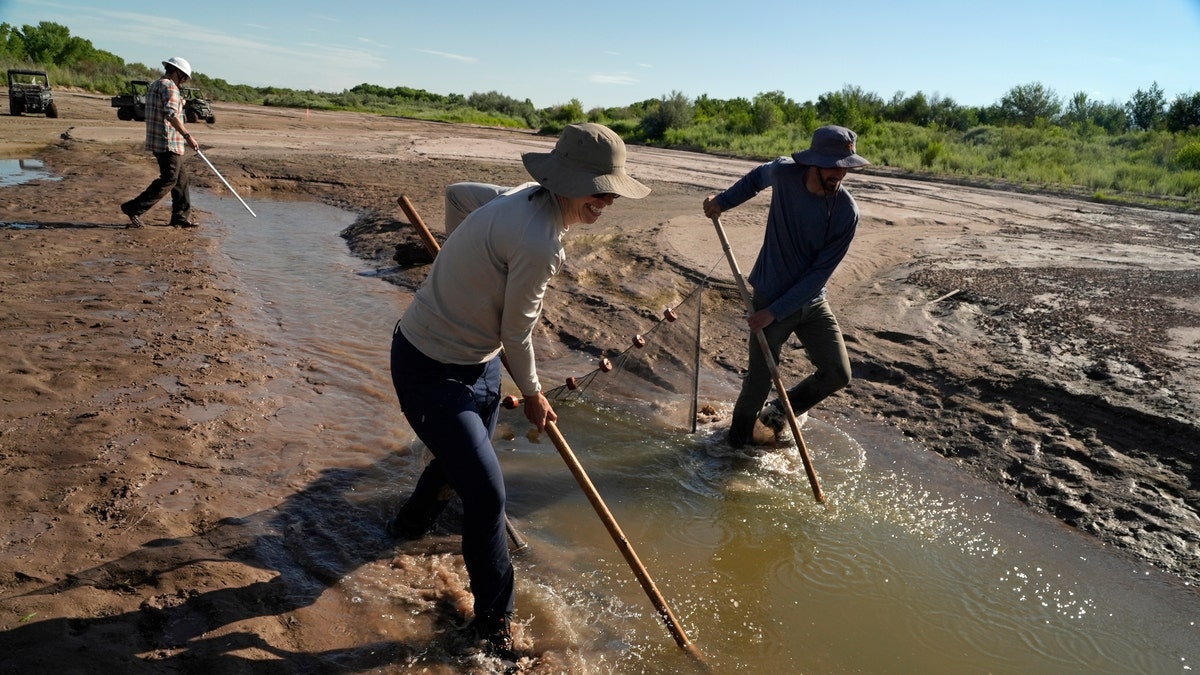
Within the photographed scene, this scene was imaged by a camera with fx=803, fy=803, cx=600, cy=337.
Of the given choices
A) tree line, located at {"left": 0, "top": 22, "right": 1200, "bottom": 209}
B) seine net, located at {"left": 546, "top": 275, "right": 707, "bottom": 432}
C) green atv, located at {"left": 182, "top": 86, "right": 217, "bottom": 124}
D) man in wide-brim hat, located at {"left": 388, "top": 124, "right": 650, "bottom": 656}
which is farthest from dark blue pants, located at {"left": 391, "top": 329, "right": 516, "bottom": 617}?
green atv, located at {"left": 182, "top": 86, "right": 217, "bottom": 124}

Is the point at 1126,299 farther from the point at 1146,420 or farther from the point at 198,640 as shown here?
the point at 198,640

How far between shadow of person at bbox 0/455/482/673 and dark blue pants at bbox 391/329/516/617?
44 centimetres

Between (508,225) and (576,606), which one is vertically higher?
(508,225)

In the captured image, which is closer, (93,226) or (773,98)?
(93,226)

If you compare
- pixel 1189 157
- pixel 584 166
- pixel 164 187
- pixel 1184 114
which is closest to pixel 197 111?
pixel 164 187

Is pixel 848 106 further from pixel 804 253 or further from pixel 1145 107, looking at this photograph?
pixel 804 253

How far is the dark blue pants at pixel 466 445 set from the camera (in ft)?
8.93

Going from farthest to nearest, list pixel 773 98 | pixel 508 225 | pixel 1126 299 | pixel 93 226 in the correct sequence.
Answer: pixel 773 98 < pixel 93 226 < pixel 1126 299 < pixel 508 225

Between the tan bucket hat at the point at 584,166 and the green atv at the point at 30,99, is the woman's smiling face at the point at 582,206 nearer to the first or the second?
the tan bucket hat at the point at 584,166

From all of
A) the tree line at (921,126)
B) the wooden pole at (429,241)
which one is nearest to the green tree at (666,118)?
the tree line at (921,126)

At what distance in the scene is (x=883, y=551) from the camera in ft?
13.7

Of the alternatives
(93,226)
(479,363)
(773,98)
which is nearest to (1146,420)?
(479,363)

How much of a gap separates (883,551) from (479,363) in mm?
2506

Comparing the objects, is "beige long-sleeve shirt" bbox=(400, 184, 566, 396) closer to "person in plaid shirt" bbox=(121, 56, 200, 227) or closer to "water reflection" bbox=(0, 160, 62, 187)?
"person in plaid shirt" bbox=(121, 56, 200, 227)
